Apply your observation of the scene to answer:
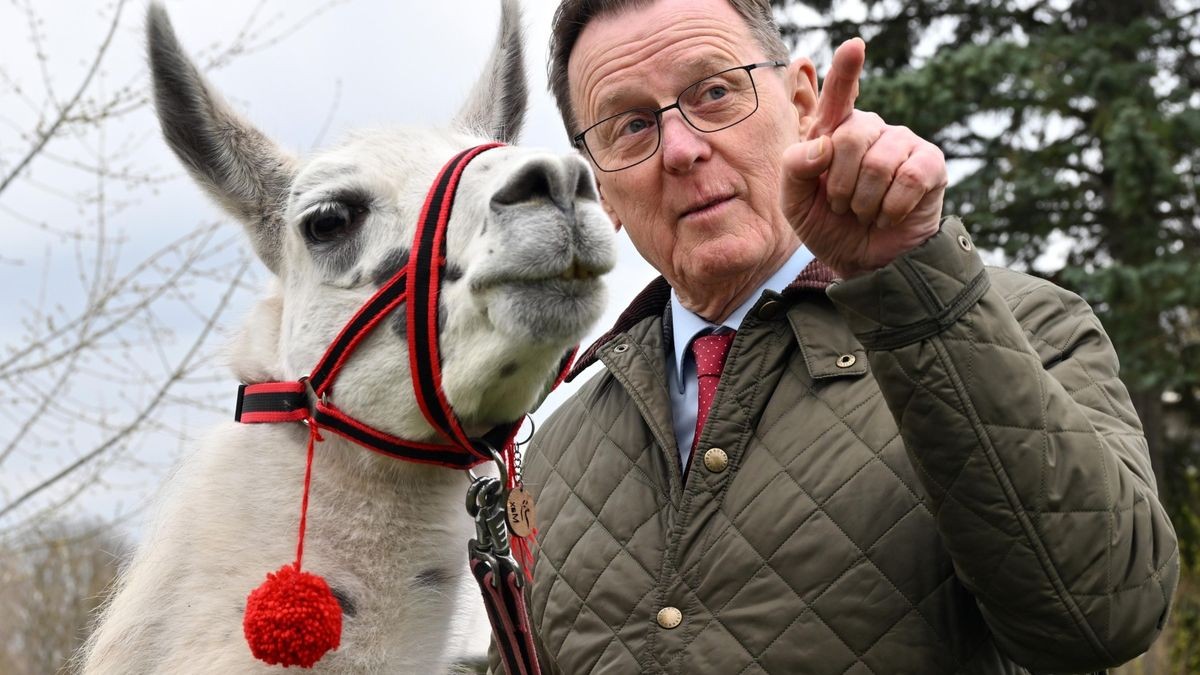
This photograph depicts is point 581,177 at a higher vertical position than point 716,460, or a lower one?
higher

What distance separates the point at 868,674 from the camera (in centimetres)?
201

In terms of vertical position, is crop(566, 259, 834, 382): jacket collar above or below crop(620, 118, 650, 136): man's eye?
below

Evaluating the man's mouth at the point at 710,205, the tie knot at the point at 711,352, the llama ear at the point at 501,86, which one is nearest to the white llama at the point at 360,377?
the llama ear at the point at 501,86

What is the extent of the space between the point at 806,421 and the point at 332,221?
1.04 m

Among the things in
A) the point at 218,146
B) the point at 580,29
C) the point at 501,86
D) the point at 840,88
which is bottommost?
the point at 840,88

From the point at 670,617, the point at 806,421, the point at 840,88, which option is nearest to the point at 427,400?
the point at 670,617

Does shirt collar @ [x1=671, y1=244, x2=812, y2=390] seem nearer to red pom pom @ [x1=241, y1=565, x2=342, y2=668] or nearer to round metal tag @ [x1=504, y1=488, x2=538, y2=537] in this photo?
round metal tag @ [x1=504, y1=488, x2=538, y2=537]

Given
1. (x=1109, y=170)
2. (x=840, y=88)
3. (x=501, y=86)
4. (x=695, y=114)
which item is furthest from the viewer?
(x=1109, y=170)

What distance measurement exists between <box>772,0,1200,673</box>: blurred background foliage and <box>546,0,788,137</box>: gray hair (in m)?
8.32

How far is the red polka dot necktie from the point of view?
7.80 ft

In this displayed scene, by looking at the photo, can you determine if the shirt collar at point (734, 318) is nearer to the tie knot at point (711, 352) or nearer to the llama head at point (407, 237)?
the tie knot at point (711, 352)

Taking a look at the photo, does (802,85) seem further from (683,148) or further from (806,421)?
(806,421)

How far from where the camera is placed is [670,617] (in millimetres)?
2160

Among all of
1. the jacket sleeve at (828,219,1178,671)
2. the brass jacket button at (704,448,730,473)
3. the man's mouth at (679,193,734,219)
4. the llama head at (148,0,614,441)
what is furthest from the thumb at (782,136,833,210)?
the man's mouth at (679,193,734,219)
